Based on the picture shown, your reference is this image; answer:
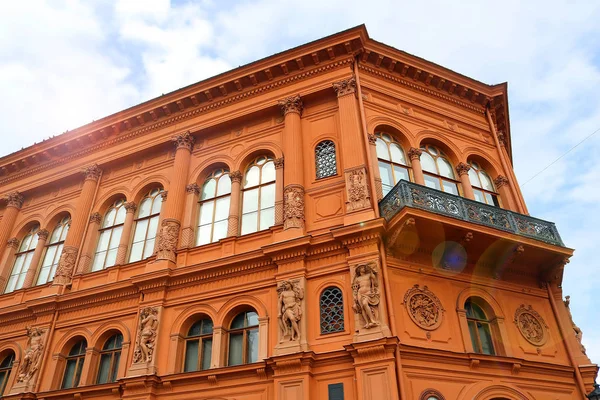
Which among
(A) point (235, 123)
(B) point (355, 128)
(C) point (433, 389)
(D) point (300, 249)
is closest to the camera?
(C) point (433, 389)

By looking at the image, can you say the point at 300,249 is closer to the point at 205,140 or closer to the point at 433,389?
the point at 433,389

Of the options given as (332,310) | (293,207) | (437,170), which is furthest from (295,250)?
(437,170)

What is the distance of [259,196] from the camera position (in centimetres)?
1555

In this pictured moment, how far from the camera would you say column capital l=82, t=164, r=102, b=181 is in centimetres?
1880

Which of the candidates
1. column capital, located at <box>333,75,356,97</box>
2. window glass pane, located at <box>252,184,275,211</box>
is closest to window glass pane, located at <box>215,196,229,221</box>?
window glass pane, located at <box>252,184,275,211</box>

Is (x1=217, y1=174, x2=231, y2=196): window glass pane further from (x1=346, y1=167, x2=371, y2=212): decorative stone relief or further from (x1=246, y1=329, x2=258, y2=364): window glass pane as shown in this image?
(x1=246, y1=329, x2=258, y2=364): window glass pane

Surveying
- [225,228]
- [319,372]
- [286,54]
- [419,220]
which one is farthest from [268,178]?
[319,372]

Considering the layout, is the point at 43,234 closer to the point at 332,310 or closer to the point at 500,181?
the point at 332,310

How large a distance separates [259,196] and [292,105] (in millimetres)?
3335

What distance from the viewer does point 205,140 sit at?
58.1ft

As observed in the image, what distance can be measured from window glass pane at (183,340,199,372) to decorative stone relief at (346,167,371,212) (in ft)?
19.3

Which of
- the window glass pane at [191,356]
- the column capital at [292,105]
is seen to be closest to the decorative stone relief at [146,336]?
the window glass pane at [191,356]

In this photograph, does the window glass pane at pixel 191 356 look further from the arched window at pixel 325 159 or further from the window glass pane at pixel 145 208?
the arched window at pixel 325 159

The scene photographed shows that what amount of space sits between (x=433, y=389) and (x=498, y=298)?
3.75 m
